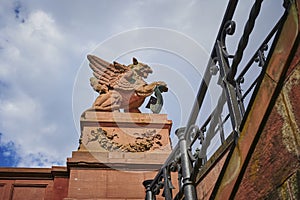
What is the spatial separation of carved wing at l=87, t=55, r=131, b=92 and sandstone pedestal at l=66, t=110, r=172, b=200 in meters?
1.00

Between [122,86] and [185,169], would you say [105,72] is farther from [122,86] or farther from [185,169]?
[185,169]

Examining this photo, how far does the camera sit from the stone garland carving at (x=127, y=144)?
8477 mm

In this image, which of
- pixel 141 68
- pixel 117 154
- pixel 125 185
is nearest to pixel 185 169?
pixel 125 185

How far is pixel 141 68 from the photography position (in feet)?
33.6

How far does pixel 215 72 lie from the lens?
3244mm

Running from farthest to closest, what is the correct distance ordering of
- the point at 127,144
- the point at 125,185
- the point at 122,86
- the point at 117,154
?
the point at 122,86
the point at 127,144
the point at 117,154
the point at 125,185

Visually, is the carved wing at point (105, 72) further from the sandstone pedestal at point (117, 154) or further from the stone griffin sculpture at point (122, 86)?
the sandstone pedestal at point (117, 154)

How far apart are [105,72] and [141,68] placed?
0.92m

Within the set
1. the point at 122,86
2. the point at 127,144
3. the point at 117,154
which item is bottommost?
the point at 117,154

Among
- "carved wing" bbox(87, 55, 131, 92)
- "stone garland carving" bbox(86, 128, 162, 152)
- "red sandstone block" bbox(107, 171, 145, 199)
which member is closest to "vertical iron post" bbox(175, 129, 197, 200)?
"red sandstone block" bbox(107, 171, 145, 199)

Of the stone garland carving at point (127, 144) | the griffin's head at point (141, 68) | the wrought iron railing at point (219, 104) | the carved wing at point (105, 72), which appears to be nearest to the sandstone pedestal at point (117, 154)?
the stone garland carving at point (127, 144)

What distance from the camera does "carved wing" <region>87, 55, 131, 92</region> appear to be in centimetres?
995

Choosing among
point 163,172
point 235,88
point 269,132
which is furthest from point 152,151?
point 269,132

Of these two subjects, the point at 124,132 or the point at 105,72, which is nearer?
the point at 124,132
